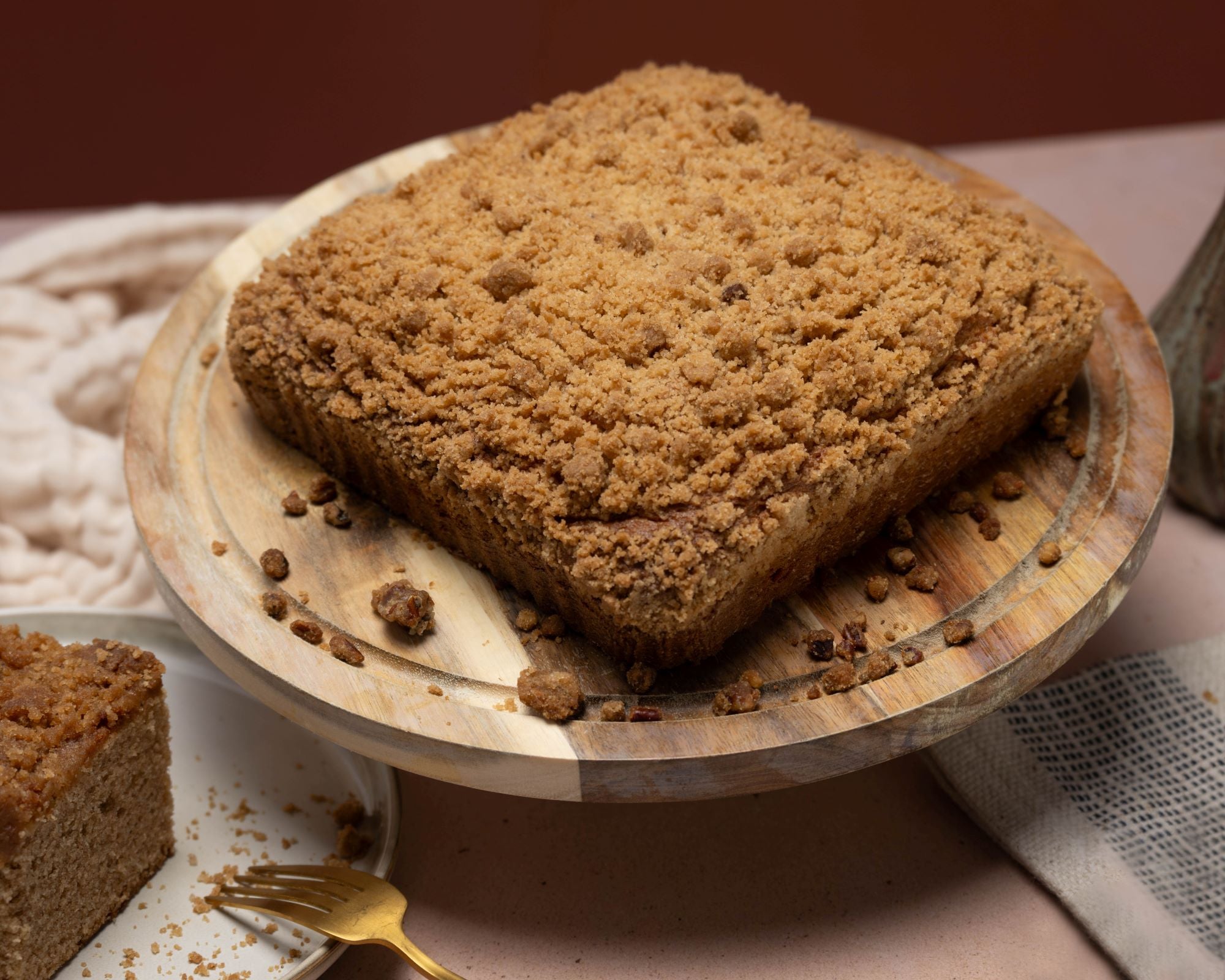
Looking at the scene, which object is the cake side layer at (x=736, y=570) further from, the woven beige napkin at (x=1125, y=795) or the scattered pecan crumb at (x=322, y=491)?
the woven beige napkin at (x=1125, y=795)

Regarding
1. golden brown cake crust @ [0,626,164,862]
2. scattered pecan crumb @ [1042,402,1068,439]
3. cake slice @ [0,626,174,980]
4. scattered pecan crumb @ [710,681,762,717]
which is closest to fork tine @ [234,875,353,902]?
cake slice @ [0,626,174,980]

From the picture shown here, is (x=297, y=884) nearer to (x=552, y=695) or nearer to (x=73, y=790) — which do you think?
(x=73, y=790)

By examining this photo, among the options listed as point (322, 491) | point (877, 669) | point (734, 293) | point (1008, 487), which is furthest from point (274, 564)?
point (1008, 487)

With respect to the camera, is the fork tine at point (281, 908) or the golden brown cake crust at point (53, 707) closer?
the golden brown cake crust at point (53, 707)

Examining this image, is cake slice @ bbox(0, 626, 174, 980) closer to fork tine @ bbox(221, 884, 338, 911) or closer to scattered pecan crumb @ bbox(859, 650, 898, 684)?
fork tine @ bbox(221, 884, 338, 911)

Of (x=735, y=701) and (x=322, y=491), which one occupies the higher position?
(x=735, y=701)

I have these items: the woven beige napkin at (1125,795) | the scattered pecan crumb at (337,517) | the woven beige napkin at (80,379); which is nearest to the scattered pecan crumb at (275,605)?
the scattered pecan crumb at (337,517)

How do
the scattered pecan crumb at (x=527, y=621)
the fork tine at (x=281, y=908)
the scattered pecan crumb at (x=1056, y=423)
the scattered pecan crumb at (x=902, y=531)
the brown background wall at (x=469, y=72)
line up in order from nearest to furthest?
the fork tine at (x=281, y=908)
the scattered pecan crumb at (x=527, y=621)
the scattered pecan crumb at (x=902, y=531)
the scattered pecan crumb at (x=1056, y=423)
the brown background wall at (x=469, y=72)

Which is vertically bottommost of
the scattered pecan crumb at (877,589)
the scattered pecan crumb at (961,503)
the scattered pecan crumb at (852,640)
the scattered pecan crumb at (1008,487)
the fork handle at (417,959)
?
the fork handle at (417,959)
